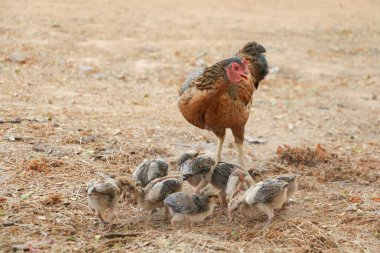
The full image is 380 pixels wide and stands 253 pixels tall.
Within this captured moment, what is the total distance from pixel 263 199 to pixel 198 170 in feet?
2.77

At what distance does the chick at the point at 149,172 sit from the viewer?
5.49 m

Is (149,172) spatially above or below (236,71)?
below

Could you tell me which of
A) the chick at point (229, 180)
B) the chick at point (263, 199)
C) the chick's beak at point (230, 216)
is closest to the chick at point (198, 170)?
the chick at point (229, 180)

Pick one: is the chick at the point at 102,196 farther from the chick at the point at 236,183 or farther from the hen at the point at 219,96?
the hen at the point at 219,96

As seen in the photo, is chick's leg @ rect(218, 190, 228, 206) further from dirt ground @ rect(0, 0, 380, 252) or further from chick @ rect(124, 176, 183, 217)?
chick @ rect(124, 176, 183, 217)

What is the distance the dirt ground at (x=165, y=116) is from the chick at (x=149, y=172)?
1.01ft

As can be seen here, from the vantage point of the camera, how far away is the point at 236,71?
5.80 meters

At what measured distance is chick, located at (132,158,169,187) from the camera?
5.49m

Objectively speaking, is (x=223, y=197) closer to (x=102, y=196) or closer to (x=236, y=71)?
(x=236, y=71)

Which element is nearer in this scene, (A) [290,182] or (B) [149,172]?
(A) [290,182]

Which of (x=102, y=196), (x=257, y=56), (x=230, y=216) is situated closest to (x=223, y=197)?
(x=230, y=216)

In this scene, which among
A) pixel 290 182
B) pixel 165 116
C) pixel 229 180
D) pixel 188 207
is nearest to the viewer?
pixel 188 207

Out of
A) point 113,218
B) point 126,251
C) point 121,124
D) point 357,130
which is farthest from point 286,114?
point 126,251

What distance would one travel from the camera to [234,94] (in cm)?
586
